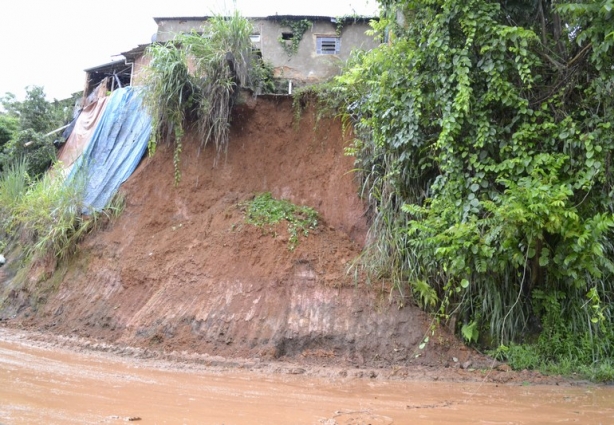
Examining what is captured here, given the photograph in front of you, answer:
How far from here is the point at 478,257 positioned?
5.93 m

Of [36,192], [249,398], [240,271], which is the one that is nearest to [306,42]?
[36,192]

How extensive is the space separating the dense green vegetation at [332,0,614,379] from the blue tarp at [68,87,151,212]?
5.18m

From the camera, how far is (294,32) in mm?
16391

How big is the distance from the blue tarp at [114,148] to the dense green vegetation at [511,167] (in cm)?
518

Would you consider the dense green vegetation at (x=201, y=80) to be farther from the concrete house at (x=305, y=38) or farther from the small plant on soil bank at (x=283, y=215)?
the concrete house at (x=305, y=38)

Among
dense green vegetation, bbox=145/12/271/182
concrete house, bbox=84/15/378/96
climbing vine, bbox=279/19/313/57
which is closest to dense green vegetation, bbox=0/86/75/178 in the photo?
concrete house, bbox=84/15/378/96

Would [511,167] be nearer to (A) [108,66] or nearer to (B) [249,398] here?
(B) [249,398]

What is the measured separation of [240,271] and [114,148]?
4.40m

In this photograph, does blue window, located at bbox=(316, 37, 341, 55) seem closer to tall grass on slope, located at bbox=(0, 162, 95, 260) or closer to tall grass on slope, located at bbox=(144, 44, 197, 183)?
tall grass on slope, located at bbox=(144, 44, 197, 183)

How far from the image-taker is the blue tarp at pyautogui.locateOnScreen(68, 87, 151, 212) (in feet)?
32.1

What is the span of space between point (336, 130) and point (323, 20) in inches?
331

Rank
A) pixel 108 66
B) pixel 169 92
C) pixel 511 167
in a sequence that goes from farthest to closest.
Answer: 1. pixel 108 66
2. pixel 169 92
3. pixel 511 167

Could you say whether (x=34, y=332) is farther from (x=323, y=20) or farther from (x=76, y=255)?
(x=323, y=20)

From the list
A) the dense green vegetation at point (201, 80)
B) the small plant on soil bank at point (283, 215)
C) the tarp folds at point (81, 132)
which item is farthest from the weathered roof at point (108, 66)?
the small plant on soil bank at point (283, 215)
